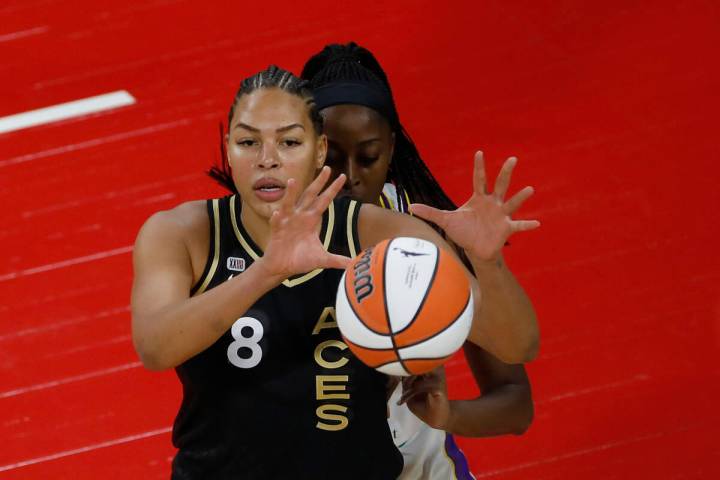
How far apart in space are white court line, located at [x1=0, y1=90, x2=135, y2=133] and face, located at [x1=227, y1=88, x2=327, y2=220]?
2929 millimetres

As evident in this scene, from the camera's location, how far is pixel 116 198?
564 centimetres

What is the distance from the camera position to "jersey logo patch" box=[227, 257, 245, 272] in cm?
320

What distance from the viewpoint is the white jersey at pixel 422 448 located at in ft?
12.1

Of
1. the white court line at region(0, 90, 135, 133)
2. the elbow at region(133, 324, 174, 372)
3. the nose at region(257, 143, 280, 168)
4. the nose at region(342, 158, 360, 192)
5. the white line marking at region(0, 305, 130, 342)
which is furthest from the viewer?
the white court line at region(0, 90, 135, 133)

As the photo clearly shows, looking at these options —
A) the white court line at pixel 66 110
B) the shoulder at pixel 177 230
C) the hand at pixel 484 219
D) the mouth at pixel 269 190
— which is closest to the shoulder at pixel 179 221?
the shoulder at pixel 177 230

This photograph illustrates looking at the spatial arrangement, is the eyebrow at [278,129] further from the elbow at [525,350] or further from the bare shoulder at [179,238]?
the elbow at [525,350]

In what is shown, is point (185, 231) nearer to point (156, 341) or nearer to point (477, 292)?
point (156, 341)

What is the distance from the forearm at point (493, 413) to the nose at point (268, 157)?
0.81 meters

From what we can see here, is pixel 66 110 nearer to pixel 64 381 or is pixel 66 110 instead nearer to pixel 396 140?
pixel 64 381

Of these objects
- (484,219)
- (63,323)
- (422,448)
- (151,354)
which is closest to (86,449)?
(63,323)

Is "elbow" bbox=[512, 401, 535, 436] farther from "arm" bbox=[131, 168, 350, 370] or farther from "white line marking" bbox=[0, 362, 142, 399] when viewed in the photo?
"white line marking" bbox=[0, 362, 142, 399]

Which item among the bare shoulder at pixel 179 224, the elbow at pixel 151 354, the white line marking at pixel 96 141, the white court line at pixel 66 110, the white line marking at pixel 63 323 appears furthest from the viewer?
the white court line at pixel 66 110

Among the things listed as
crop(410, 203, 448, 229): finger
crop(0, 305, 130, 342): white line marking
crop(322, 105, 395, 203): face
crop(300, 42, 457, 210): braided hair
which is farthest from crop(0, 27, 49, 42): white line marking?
crop(410, 203, 448, 229): finger

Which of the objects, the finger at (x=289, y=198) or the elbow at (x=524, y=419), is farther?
the elbow at (x=524, y=419)
